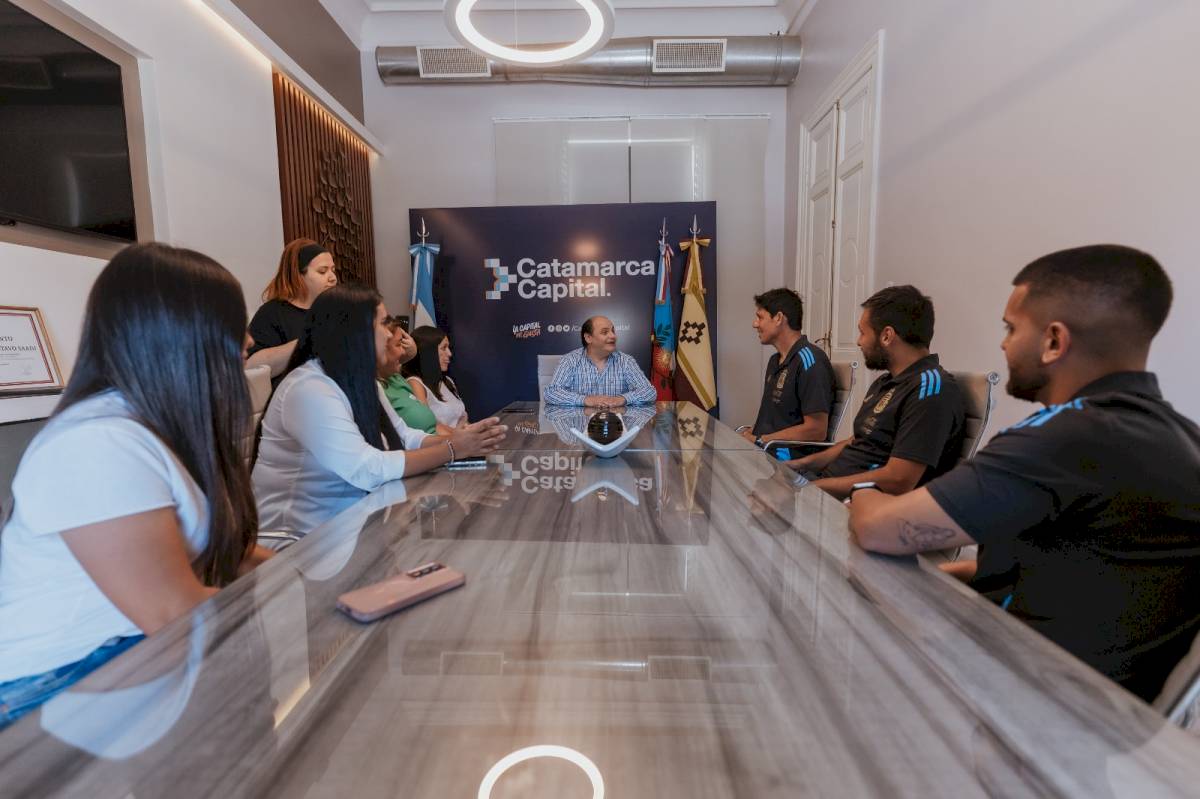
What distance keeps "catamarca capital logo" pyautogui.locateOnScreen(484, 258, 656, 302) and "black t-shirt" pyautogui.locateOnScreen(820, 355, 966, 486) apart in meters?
3.36

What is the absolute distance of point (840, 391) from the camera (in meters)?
2.96

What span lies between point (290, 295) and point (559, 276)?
102 inches

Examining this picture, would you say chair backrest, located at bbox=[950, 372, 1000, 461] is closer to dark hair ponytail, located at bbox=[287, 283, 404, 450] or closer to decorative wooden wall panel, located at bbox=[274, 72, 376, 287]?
dark hair ponytail, located at bbox=[287, 283, 404, 450]

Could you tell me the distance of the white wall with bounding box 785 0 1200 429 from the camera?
5.90ft

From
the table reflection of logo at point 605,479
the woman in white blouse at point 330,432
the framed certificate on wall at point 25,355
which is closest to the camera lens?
the table reflection of logo at point 605,479

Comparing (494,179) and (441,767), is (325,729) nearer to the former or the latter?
(441,767)

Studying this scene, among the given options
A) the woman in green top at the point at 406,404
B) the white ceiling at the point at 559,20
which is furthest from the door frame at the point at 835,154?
the woman in green top at the point at 406,404

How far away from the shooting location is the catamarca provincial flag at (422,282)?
5195 mm

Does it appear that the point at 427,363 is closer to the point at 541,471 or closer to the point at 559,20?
the point at 541,471

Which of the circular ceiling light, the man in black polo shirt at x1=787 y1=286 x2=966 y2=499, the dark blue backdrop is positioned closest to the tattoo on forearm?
the man in black polo shirt at x1=787 y1=286 x2=966 y2=499

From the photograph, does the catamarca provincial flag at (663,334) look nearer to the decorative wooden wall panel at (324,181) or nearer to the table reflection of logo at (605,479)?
the decorative wooden wall panel at (324,181)

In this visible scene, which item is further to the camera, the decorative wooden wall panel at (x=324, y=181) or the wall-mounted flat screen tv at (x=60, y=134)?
the decorative wooden wall panel at (x=324, y=181)

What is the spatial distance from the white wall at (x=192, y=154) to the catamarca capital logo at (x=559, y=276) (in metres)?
1.85

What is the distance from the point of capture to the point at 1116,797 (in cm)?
48
